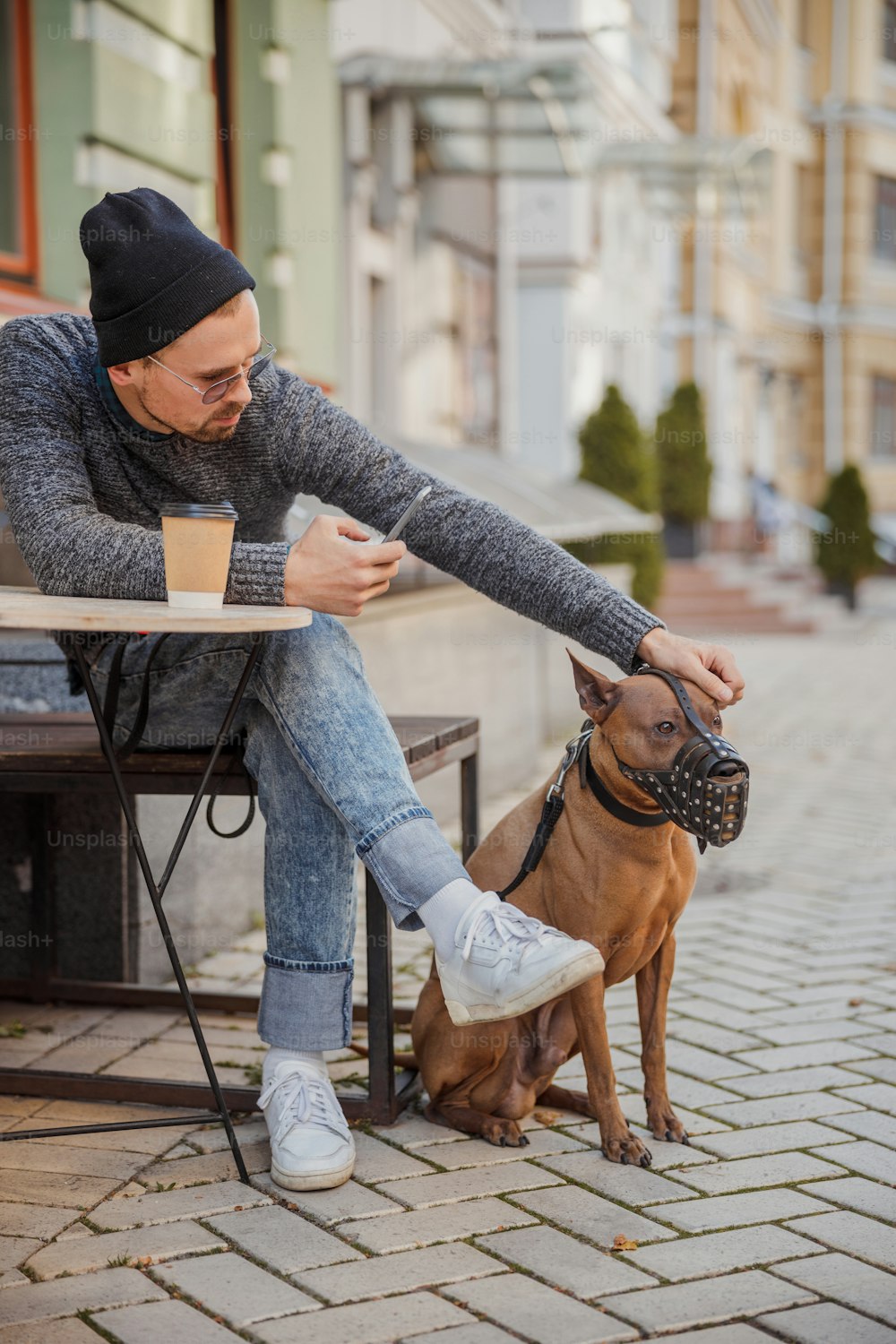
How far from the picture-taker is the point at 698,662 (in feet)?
9.20

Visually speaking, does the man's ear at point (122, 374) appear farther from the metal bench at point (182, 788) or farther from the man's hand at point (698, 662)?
the man's hand at point (698, 662)

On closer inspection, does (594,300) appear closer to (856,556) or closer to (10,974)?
(856,556)

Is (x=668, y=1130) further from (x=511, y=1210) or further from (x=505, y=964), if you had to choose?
A: (x=505, y=964)

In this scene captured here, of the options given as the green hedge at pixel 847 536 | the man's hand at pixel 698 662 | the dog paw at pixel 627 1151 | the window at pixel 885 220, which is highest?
the window at pixel 885 220

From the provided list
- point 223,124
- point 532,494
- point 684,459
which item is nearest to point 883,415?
point 684,459

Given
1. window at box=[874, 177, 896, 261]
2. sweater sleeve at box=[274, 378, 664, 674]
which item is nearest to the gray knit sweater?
sweater sleeve at box=[274, 378, 664, 674]

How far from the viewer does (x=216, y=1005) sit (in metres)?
3.92

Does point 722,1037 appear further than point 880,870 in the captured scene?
No

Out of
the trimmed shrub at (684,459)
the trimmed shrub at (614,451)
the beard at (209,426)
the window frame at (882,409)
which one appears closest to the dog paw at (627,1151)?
the beard at (209,426)

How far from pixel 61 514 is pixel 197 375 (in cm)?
37

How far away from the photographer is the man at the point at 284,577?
2.75m

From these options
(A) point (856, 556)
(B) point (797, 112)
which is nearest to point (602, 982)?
(A) point (856, 556)

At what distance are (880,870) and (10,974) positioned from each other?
10.9 feet

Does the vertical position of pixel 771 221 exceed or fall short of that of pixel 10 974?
it exceeds it
